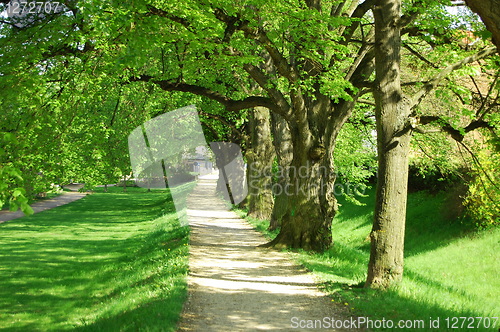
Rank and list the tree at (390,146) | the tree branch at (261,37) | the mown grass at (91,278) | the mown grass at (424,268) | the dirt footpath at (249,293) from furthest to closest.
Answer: the tree branch at (261,37), the tree at (390,146), the mown grass at (91,278), the mown grass at (424,268), the dirt footpath at (249,293)

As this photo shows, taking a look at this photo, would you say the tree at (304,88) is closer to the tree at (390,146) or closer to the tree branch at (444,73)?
the tree at (390,146)

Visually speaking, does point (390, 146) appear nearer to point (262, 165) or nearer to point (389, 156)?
point (389, 156)

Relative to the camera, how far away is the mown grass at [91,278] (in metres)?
7.84

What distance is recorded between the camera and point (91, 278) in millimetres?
13352

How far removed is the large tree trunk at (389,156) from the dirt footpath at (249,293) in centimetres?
120

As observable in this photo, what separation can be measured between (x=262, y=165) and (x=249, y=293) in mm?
15174

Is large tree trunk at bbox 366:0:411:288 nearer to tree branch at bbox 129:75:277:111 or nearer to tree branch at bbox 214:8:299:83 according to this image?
tree branch at bbox 214:8:299:83

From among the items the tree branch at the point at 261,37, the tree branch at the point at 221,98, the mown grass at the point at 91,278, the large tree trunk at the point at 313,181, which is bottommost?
the mown grass at the point at 91,278

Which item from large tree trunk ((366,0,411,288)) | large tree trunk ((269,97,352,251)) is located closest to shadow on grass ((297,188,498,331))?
large tree trunk ((366,0,411,288))

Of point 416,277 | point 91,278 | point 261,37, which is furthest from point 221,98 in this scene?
point 416,277

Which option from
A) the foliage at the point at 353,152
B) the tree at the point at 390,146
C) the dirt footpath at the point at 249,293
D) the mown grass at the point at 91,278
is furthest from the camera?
the foliage at the point at 353,152

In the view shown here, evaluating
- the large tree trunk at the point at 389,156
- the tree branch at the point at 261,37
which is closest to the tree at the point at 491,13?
the large tree trunk at the point at 389,156

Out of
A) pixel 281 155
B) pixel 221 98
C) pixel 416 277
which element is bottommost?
pixel 416 277

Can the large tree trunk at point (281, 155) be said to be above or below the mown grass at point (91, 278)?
above
